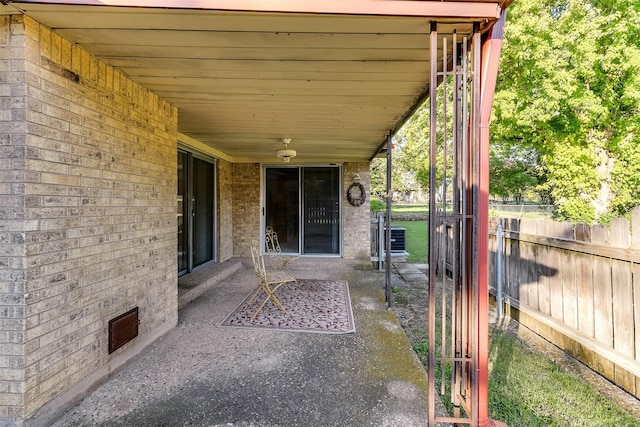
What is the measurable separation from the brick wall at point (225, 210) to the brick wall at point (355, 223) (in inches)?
91.4

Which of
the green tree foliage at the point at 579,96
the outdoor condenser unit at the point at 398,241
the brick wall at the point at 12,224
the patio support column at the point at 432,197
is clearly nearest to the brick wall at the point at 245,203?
the outdoor condenser unit at the point at 398,241

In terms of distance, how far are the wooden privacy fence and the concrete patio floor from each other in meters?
1.27

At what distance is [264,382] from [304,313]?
139cm

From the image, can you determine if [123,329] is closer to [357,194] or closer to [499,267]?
[499,267]

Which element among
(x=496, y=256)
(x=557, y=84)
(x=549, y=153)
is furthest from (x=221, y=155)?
(x=549, y=153)

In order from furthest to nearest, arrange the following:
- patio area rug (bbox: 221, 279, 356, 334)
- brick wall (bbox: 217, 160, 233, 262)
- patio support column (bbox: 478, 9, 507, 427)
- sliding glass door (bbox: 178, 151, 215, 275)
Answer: brick wall (bbox: 217, 160, 233, 262), sliding glass door (bbox: 178, 151, 215, 275), patio area rug (bbox: 221, 279, 356, 334), patio support column (bbox: 478, 9, 507, 427)

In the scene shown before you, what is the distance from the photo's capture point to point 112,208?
238 centimetres

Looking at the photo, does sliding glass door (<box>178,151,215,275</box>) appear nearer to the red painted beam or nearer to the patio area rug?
the patio area rug

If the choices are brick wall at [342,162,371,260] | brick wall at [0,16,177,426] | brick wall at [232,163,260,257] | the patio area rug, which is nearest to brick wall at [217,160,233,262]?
brick wall at [232,163,260,257]

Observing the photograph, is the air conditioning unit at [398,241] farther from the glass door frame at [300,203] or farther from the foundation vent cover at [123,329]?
the foundation vent cover at [123,329]

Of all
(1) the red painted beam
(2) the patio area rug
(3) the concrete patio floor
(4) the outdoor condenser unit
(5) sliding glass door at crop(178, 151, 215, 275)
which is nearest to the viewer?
(1) the red painted beam

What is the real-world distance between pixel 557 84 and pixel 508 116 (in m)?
1.26

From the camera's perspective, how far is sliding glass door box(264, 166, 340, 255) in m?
6.87

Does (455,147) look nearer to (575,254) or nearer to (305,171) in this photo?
(575,254)
